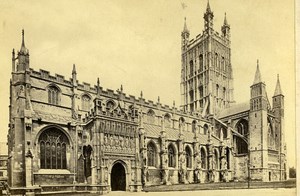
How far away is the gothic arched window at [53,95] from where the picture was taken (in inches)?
368

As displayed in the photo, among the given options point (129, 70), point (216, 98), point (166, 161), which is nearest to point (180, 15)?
point (129, 70)

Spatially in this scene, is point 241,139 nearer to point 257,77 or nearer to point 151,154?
point 151,154

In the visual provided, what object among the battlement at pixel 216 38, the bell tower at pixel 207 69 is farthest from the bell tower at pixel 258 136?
the battlement at pixel 216 38

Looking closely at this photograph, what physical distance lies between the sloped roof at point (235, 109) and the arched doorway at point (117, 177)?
506 cm

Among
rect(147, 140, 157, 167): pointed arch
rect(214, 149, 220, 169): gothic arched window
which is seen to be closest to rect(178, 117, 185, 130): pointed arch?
rect(147, 140, 157, 167): pointed arch

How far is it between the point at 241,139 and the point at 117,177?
18.9ft

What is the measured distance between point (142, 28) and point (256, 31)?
285 cm

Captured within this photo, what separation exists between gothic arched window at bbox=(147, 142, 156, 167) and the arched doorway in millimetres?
1802

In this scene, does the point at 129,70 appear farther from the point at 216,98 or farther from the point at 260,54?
the point at 216,98

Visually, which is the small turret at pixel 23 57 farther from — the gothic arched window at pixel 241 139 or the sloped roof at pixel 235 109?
the gothic arched window at pixel 241 139

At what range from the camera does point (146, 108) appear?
11.1 metres

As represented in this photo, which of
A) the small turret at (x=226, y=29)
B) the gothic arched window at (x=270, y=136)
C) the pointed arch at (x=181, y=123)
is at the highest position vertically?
the small turret at (x=226, y=29)

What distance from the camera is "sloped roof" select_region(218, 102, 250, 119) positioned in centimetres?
1282

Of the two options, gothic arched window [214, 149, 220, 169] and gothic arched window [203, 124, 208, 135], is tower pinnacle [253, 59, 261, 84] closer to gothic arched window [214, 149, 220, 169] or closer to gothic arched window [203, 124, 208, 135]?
gothic arched window [214, 149, 220, 169]
